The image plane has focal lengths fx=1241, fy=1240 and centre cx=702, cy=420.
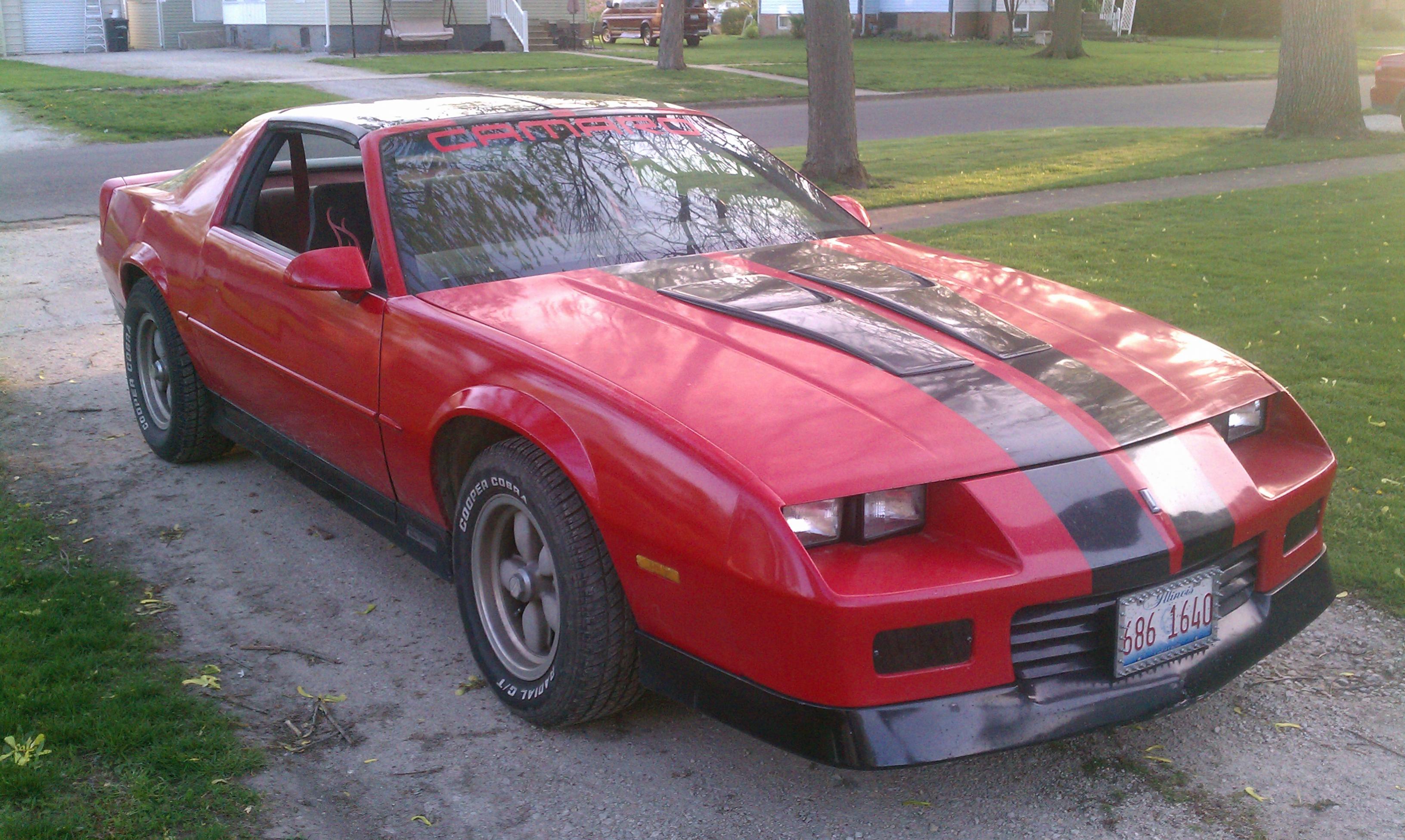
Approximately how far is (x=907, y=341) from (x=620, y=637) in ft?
3.37

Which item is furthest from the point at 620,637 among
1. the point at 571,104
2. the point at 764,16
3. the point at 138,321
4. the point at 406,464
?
the point at 764,16

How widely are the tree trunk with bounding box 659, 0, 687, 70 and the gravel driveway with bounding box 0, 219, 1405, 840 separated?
2272cm

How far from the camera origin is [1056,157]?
46.5ft

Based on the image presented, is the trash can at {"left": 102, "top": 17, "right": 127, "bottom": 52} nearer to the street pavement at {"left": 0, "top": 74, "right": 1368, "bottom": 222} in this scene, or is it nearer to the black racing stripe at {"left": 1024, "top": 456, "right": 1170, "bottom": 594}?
the street pavement at {"left": 0, "top": 74, "right": 1368, "bottom": 222}

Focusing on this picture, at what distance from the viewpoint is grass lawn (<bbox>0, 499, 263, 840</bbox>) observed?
2.74 meters

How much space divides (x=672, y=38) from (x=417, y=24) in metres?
9.29

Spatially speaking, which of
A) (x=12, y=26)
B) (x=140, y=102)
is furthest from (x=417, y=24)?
(x=140, y=102)

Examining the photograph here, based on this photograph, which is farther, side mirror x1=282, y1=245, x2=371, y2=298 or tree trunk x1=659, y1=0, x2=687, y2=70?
tree trunk x1=659, y1=0, x2=687, y2=70

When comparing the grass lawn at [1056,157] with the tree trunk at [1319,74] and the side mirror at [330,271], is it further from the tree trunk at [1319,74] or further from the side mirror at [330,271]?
the side mirror at [330,271]

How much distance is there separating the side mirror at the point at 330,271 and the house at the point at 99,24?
36.8 metres

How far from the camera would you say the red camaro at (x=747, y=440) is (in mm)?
2523

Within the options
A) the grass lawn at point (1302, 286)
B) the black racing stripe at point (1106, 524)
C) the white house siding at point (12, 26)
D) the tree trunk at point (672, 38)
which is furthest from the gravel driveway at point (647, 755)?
the white house siding at point (12, 26)

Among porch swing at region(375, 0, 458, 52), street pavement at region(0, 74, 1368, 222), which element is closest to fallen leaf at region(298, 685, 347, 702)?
street pavement at region(0, 74, 1368, 222)

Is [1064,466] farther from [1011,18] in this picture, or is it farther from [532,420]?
[1011,18]
